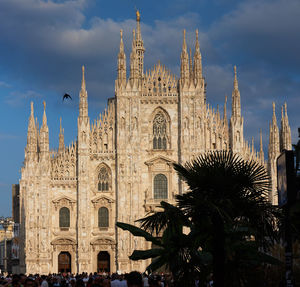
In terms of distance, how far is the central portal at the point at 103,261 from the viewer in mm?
55719

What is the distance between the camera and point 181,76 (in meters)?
56.9

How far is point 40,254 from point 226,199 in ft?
127

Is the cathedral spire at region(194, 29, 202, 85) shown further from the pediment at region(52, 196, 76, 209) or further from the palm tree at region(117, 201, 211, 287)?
the palm tree at region(117, 201, 211, 287)

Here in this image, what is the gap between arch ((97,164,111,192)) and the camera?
185ft

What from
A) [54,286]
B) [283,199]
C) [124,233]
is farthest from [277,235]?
[124,233]

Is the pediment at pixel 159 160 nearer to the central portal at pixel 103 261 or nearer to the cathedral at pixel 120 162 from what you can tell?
the cathedral at pixel 120 162

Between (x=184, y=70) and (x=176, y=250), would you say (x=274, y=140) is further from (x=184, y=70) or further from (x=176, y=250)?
(x=176, y=250)

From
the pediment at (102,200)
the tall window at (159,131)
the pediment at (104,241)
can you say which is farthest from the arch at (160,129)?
the pediment at (104,241)

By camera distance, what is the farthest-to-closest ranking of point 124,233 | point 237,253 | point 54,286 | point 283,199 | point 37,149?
point 37,149 → point 124,233 → point 54,286 → point 237,253 → point 283,199

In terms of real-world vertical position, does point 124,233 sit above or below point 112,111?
below

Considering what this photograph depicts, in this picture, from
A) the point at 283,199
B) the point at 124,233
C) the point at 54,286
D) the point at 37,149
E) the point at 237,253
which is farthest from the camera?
the point at 37,149

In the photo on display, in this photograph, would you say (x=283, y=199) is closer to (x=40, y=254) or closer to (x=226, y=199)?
(x=226, y=199)

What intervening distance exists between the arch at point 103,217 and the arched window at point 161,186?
4.45 metres

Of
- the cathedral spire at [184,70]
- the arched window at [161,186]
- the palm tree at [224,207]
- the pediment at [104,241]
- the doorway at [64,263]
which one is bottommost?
the doorway at [64,263]
